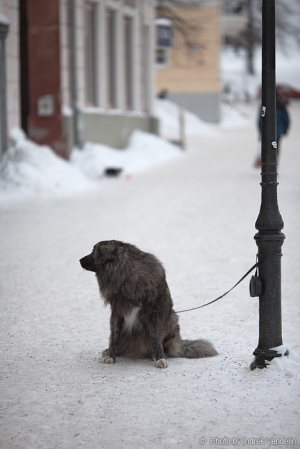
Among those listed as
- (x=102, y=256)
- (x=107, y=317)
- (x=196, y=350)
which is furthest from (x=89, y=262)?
(x=107, y=317)

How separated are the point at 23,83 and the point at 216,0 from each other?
2340 centimetres

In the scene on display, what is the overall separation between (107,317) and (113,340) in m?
1.61

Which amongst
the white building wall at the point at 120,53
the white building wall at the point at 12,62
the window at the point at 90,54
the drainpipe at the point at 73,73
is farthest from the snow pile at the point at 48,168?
the window at the point at 90,54

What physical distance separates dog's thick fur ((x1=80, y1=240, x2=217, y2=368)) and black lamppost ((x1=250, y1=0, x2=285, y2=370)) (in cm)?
64

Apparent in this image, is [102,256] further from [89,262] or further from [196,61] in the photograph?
[196,61]

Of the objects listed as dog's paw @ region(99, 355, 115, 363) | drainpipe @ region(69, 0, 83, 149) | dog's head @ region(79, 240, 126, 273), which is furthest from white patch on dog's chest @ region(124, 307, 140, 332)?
drainpipe @ region(69, 0, 83, 149)

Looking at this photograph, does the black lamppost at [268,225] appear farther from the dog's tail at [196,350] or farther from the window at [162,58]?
the window at [162,58]

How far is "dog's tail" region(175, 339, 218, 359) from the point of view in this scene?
604cm

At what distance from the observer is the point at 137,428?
458 centimetres

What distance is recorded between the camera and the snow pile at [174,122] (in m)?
37.3

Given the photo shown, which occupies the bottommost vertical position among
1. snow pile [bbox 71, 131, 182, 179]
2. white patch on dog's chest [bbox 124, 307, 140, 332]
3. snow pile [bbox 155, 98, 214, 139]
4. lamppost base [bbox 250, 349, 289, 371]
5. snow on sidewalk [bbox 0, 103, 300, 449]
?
snow on sidewalk [bbox 0, 103, 300, 449]

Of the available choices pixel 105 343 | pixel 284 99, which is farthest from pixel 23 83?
pixel 105 343

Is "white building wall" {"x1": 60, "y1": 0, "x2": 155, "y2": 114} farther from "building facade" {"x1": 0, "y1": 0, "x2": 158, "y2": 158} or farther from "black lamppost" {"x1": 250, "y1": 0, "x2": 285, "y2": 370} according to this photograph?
"black lamppost" {"x1": 250, "y1": 0, "x2": 285, "y2": 370}

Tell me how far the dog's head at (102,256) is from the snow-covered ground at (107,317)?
0.75 m
